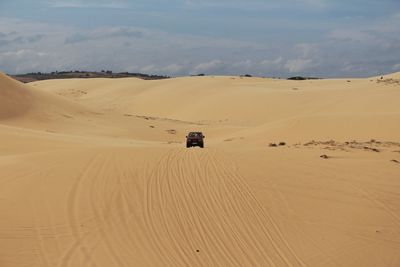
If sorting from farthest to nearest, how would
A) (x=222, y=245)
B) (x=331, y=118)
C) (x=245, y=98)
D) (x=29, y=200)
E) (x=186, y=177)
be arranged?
1. (x=245, y=98)
2. (x=331, y=118)
3. (x=186, y=177)
4. (x=29, y=200)
5. (x=222, y=245)

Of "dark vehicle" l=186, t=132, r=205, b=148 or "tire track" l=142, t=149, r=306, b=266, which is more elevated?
→ "tire track" l=142, t=149, r=306, b=266

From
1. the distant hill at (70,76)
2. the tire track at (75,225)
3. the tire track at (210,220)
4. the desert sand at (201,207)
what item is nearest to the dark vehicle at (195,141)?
the desert sand at (201,207)

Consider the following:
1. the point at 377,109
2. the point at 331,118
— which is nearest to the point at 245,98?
the point at 377,109

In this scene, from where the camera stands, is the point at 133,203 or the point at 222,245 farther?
the point at 133,203

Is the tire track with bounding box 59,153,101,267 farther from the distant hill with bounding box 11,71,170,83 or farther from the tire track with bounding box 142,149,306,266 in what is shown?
the distant hill with bounding box 11,71,170,83

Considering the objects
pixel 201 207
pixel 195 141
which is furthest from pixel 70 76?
pixel 201 207

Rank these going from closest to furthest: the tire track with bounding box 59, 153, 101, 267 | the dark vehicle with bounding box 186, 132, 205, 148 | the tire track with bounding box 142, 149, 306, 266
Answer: the tire track with bounding box 59, 153, 101, 267, the tire track with bounding box 142, 149, 306, 266, the dark vehicle with bounding box 186, 132, 205, 148

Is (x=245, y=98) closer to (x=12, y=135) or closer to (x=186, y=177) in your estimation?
(x=12, y=135)

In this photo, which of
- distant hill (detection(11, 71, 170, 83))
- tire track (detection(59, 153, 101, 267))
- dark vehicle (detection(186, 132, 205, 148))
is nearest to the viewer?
tire track (detection(59, 153, 101, 267))

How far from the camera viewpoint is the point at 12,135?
24625 millimetres

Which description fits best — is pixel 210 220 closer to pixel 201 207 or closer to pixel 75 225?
pixel 201 207

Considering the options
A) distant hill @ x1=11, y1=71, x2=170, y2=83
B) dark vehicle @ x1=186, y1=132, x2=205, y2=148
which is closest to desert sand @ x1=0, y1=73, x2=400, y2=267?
dark vehicle @ x1=186, y1=132, x2=205, y2=148

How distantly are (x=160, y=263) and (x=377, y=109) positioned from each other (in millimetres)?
38899

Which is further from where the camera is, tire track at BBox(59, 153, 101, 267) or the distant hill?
the distant hill
